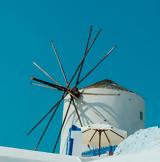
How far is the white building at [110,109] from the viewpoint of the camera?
18.7 meters

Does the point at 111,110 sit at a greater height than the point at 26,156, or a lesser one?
greater

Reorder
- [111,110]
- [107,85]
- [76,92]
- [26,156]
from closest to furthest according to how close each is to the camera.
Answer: [26,156]
[111,110]
[107,85]
[76,92]

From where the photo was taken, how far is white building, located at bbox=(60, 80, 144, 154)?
736 inches

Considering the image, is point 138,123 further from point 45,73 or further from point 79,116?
point 45,73

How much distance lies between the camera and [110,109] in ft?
61.7

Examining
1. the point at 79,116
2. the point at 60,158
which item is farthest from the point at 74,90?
the point at 60,158

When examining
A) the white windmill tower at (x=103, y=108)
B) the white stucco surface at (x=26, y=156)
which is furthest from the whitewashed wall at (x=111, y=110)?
the white stucco surface at (x=26, y=156)

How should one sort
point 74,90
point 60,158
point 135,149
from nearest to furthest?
point 135,149, point 60,158, point 74,90

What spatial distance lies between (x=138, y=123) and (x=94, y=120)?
215 cm

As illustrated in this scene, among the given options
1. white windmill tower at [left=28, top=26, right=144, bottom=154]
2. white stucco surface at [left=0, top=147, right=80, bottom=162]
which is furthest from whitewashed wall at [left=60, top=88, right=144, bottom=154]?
white stucco surface at [left=0, top=147, right=80, bottom=162]

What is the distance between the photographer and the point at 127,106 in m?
19.0

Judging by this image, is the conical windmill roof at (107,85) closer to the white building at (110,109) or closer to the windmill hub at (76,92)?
the white building at (110,109)

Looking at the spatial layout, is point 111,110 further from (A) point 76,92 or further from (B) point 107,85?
(A) point 76,92

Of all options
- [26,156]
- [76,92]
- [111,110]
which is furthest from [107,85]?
[26,156]
